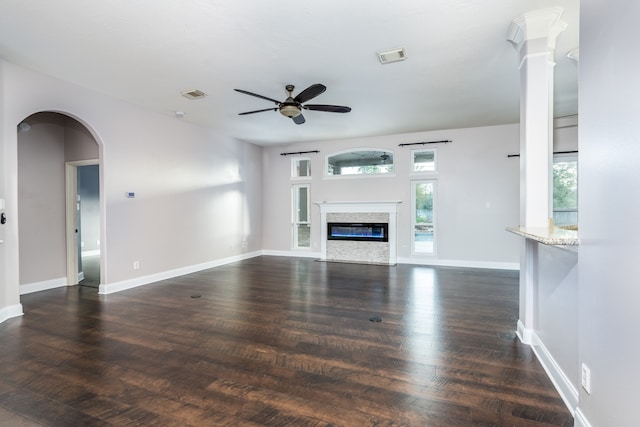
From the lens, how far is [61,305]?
13.8 ft

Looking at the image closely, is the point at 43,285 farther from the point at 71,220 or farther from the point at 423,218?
the point at 423,218

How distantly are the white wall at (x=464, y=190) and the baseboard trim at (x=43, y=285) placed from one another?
5.53 m

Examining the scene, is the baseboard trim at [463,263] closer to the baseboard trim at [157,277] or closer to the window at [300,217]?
the window at [300,217]

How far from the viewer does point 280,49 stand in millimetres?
3354

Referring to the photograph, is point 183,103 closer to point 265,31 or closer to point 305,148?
point 265,31

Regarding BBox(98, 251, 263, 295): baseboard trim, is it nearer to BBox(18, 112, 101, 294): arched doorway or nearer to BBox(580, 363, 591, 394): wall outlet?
BBox(18, 112, 101, 294): arched doorway

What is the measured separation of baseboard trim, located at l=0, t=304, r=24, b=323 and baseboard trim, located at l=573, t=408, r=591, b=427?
525 cm

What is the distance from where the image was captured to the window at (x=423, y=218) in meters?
7.16

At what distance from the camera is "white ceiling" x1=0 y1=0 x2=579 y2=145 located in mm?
2687

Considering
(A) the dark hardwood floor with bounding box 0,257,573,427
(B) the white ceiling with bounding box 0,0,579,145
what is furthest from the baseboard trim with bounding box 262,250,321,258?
→ (B) the white ceiling with bounding box 0,0,579,145

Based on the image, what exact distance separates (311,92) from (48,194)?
4504 mm

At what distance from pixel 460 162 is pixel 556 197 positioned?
73.4 inches

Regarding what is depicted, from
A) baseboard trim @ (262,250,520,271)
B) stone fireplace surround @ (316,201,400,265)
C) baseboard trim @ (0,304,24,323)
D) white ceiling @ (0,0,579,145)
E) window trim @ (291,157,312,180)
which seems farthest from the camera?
window trim @ (291,157,312,180)

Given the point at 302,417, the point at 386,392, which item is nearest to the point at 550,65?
the point at 386,392
